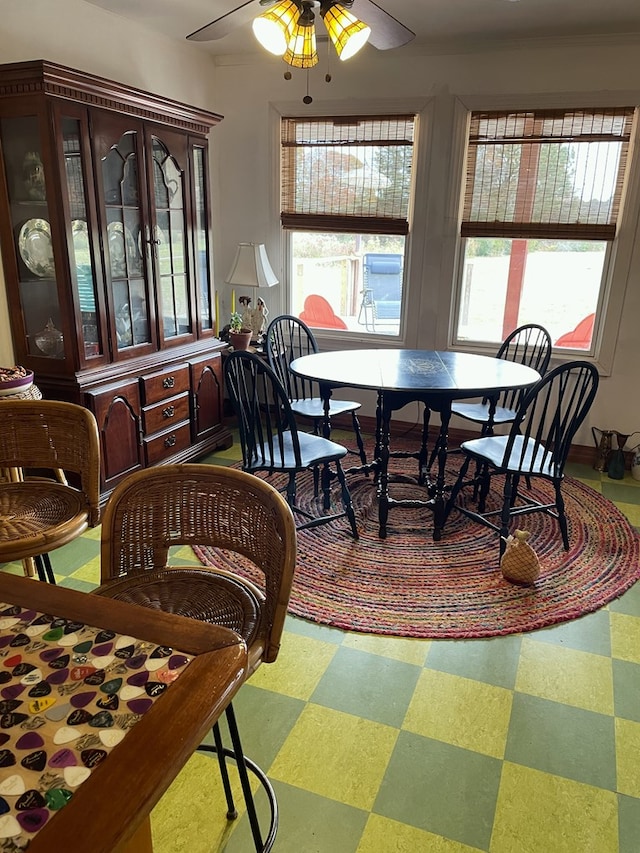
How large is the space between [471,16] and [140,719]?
3.70 metres

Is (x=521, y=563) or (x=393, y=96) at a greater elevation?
(x=393, y=96)

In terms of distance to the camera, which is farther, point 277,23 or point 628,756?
point 277,23

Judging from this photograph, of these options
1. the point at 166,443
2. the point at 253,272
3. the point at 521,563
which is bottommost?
the point at 521,563

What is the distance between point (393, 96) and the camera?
13.0 ft

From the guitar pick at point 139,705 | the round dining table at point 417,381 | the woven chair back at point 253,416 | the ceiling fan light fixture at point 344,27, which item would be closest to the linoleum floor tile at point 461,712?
the round dining table at point 417,381

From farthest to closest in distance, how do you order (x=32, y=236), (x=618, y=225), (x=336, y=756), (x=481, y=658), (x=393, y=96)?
(x=393, y=96), (x=618, y=225), (x=32, y=236), (x=481, y=658), (x=336, y=756)

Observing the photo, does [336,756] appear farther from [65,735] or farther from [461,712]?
[65,735]

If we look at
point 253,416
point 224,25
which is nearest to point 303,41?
point 224,25

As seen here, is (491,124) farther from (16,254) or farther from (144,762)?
(144,762)

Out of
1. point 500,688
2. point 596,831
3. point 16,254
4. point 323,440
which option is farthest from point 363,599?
point 16,254

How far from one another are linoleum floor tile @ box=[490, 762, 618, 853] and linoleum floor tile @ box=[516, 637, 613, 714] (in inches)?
13.8

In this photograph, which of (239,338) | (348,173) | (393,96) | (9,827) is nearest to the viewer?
(9,827)

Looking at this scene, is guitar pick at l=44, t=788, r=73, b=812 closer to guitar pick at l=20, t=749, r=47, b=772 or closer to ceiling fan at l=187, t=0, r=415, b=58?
guitar pick at l=20, t=749, r=47, b=772

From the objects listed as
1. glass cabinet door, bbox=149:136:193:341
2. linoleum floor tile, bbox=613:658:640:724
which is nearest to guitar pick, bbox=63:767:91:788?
linoleum floor tile, bbox=613:658:640:724
